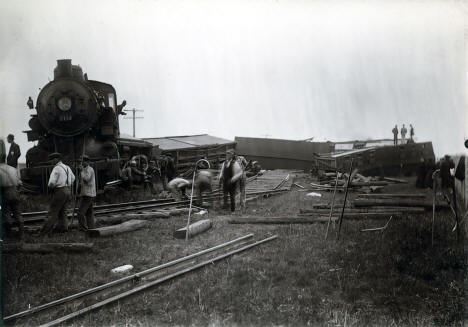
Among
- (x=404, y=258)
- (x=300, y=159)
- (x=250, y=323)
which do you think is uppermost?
(x=300, y=159)

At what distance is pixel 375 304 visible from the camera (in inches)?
190

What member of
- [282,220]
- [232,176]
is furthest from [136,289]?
[232,176]

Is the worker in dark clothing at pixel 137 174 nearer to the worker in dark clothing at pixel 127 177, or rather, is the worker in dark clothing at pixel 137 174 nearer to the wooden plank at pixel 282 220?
the worker in dark clothing at pixel 127 177

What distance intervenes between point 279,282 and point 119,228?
12.1 ft

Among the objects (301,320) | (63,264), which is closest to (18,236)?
(63,264)

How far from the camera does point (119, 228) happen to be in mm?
7582

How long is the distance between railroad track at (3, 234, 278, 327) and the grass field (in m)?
0.09

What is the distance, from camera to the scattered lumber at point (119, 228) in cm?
721

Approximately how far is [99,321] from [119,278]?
1007 mm

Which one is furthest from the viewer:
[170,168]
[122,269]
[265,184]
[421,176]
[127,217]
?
[170,168]

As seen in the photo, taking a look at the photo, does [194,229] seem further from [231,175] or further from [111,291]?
[111,291]

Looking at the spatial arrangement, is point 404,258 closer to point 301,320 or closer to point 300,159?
point 301,320

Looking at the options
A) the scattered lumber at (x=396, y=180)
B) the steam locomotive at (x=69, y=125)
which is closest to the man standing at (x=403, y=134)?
the scattered lumber at (x=396, y=180)

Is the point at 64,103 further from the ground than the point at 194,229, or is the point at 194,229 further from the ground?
the point at 64,103
